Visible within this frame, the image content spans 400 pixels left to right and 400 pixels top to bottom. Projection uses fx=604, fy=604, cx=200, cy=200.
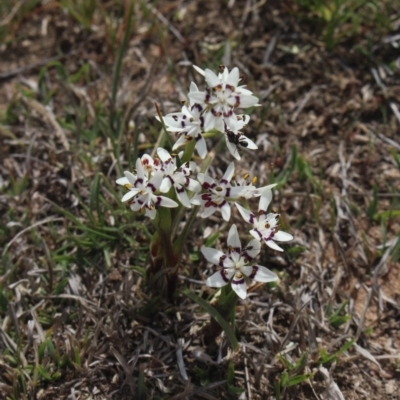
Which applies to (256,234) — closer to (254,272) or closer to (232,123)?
(254,272)

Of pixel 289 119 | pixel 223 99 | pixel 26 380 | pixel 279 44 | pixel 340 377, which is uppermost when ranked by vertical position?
pixel 223 99

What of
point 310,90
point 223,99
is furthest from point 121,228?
point 310,90

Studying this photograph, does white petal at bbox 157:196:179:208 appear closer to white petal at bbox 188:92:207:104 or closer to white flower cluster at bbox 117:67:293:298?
white flower cluster at bbox 117:67:293:298

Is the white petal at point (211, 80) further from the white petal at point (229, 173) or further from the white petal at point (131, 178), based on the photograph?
the white petal at point (131, 178)

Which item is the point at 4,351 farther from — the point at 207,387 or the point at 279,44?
the point at 279,44

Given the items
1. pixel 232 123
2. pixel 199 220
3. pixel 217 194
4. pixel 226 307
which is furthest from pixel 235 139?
pixel 199 220
